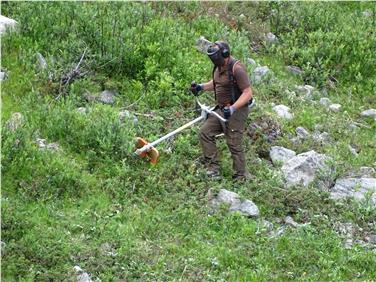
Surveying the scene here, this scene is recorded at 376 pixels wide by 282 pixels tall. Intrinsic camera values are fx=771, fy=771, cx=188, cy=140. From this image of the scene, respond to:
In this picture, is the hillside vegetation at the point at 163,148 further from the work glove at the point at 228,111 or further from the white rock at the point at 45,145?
the work glove at the point at 228,111

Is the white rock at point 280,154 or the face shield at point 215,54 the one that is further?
the white rock at point 280,154

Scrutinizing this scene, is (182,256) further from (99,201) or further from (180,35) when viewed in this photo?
(180,35)

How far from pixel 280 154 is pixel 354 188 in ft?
4.42

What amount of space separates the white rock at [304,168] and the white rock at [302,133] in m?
0.97

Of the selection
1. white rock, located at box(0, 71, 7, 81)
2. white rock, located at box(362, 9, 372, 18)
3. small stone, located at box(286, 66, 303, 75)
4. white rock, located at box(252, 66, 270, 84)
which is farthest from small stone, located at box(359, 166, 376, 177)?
white rock, located at box(362, 9, 372, 18)

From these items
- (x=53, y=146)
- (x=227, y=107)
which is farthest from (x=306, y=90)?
(x=53, y=146)

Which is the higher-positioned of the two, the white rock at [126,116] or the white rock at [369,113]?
the white rock at [126,116]

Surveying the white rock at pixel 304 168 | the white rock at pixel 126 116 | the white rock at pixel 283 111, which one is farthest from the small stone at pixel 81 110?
the white rock at pixel 283 111

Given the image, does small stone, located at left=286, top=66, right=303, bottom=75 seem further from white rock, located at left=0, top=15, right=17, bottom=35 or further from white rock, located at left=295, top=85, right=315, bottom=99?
white rock, located at left=0, top=15, right=17, bottom=35

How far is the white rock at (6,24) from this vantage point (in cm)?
1370

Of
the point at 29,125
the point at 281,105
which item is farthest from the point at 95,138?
the point at 281,105

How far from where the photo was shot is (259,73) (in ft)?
47.6

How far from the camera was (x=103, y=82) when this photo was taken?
13320mm

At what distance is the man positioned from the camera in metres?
10.9
